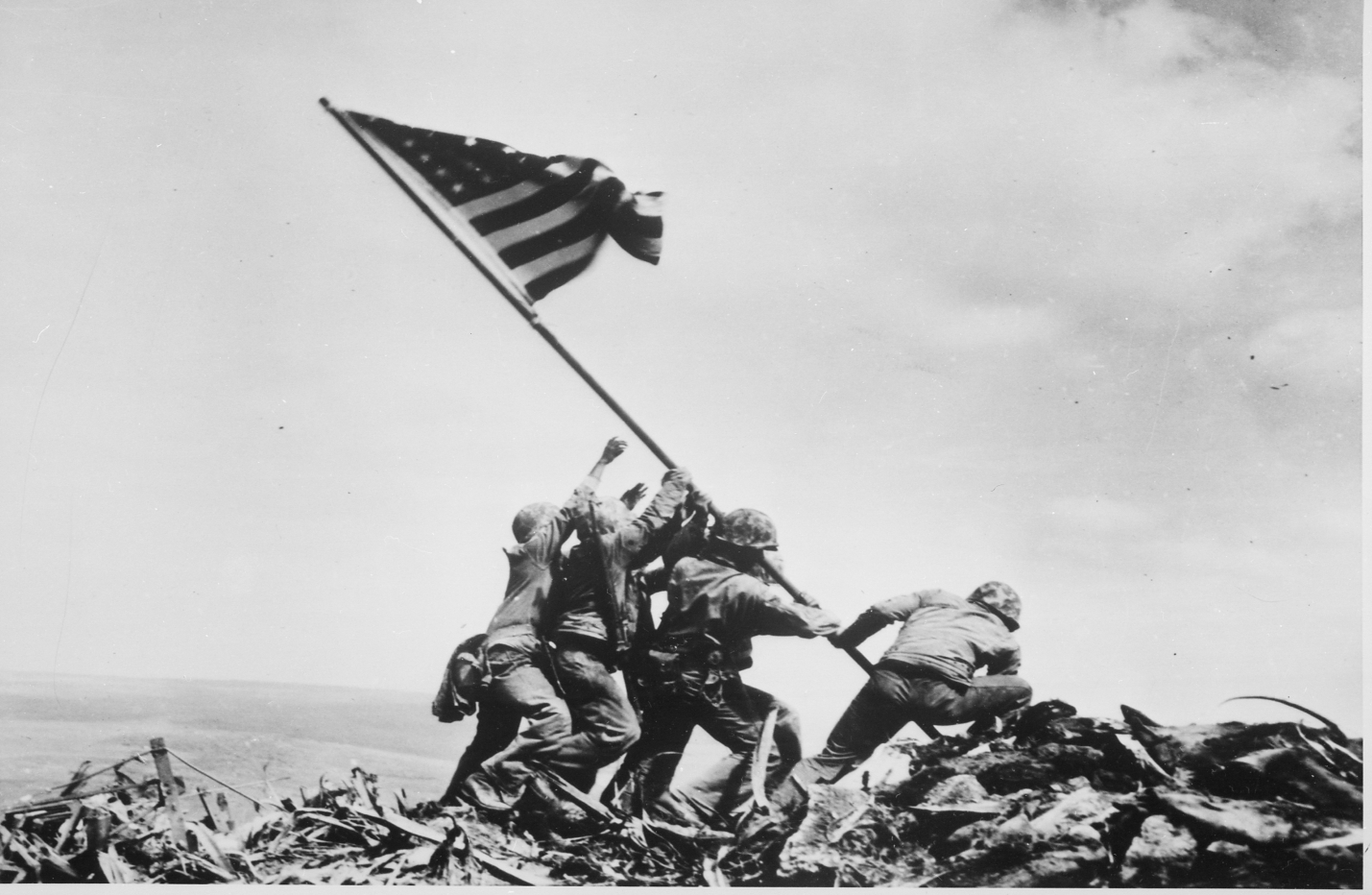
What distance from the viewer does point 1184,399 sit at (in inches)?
199

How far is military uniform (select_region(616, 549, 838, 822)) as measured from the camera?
14.8 feet

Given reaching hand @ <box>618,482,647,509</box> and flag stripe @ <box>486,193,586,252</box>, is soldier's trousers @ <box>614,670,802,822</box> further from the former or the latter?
flag stripe @ <box>486,193,586,252</box>

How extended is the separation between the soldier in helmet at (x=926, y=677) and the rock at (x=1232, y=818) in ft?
2.39

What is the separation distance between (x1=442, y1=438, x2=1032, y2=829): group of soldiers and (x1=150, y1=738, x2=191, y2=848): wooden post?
1.12 metres

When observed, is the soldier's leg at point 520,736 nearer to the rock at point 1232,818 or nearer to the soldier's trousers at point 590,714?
the soldier's trousers at point 590,714

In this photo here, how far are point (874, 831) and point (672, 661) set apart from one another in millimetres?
1110

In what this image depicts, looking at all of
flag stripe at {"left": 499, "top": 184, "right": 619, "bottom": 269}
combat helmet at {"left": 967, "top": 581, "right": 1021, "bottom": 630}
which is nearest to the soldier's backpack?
flag stripe at {"left": 499, "top": 184, "right": 619, "bottom": 269}

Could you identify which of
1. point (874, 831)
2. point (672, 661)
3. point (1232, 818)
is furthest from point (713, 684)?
point (1232, 818)

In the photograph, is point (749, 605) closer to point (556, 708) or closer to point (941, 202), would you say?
point (556, 708)

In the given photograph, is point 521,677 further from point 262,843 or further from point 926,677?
point 926,677

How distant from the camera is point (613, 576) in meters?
4.67

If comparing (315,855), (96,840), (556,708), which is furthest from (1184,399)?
(96,840)

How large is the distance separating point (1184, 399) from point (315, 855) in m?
4.40

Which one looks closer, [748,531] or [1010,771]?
[1010,771]
